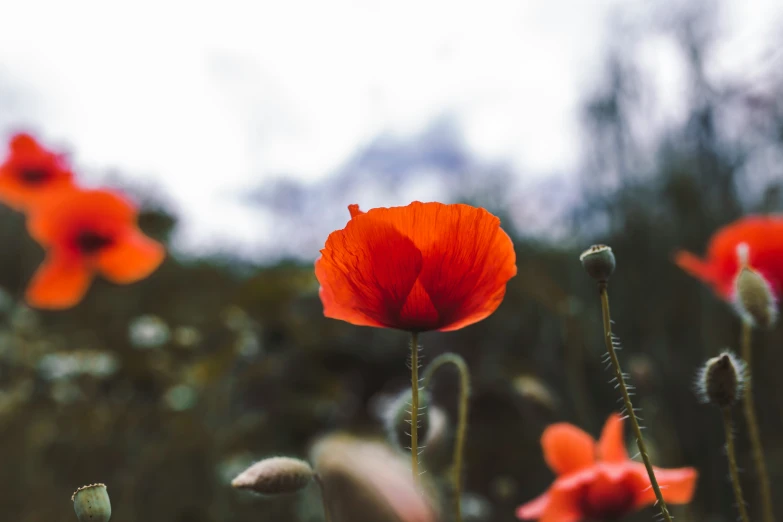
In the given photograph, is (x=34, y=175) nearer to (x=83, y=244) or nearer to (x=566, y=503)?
(x=83, y=244)

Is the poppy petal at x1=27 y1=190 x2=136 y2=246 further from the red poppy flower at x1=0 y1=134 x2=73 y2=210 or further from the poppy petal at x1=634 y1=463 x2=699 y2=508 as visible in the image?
the poppy petal at x1=634 y1=463 x2=699 y2=508

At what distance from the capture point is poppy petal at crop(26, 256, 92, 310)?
220 centimetres

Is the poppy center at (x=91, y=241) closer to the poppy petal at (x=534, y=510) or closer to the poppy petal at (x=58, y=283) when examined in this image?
the poppy petal at (x=58, y=283)

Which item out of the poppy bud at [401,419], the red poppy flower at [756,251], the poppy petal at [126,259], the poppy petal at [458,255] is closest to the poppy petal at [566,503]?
the poppy bud at [401,419]

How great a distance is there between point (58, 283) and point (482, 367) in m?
1.58

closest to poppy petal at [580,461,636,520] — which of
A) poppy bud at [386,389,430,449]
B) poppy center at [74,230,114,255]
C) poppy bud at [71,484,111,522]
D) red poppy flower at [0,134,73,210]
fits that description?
poppy bud at [386,389,430,449]

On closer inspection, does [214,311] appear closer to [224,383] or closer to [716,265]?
[224,383]

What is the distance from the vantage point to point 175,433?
231 centimetres

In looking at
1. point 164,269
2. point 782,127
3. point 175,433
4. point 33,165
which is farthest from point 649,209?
point 164,269

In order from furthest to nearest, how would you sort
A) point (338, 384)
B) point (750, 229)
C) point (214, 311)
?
point (214, 311)
point (338, 384)
point (750, 229)

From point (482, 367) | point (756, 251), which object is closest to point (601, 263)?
point (756, 251)

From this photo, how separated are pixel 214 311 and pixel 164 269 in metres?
1.33

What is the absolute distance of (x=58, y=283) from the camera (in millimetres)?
2246

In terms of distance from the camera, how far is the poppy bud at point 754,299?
704mm
